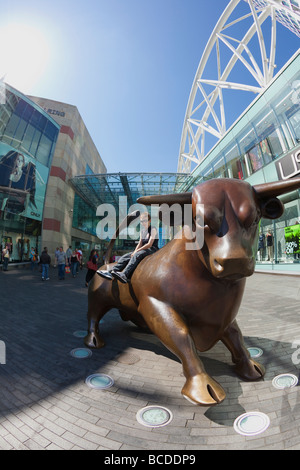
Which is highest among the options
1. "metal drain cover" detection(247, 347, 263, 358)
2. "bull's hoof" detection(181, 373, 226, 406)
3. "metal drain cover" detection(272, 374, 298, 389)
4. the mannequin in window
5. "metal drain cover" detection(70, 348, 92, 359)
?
the mannequin in window

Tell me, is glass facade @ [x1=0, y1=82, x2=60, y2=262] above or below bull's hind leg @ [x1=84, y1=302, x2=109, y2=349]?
above

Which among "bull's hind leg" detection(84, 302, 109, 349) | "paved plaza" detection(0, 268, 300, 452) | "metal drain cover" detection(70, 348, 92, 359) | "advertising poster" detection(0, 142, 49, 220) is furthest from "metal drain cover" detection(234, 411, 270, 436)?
"advertising poster" detection(0, 142, 49, 220)

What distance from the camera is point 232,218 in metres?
1.55

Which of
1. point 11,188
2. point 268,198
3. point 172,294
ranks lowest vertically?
point 172,294

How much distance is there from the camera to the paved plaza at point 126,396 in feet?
4.75

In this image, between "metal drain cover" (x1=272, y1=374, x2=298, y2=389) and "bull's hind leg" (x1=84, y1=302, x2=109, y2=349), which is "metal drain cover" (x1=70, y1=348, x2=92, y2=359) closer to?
"bull's hind leg" (x1=84, y1=302, x2=109, y2=349)

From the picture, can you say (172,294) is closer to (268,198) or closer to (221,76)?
(268,198)

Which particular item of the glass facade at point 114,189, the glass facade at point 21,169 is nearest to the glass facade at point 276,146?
the glass facade at point 114,189

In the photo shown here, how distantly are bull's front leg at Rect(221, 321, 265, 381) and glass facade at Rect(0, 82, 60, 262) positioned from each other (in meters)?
18.7

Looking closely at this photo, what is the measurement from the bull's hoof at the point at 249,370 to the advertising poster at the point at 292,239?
12.3m

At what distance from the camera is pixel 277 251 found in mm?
14180

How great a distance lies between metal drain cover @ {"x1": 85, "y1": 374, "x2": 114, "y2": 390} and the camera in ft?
6.90
